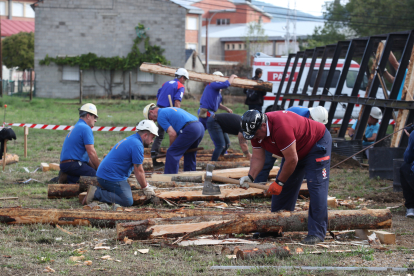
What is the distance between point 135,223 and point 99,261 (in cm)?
69

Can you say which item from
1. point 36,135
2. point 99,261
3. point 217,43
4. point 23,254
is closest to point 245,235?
point 99,261

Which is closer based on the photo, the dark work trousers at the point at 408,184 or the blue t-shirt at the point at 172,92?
the dark work trousers at the point at 408,184

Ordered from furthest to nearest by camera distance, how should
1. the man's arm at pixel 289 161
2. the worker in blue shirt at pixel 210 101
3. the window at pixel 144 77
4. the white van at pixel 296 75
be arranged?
the window at pixel 144 77 → the white van at pixel 296 75 → the worker in blue shirt at pixel 210 101 → the man's arm at pixel 289 161

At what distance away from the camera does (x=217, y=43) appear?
219 ft

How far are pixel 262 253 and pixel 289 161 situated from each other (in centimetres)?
105

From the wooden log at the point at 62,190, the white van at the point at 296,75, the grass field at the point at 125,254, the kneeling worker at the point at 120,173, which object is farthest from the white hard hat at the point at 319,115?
the white van at the point at 296,75

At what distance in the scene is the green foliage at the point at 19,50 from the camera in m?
42.8

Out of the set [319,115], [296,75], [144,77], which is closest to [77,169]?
[319,115]

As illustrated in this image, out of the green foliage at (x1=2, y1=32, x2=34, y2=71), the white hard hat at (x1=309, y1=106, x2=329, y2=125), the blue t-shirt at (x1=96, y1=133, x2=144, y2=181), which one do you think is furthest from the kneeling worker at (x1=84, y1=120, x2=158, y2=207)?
the green foliage at (x1=2, y1=32, x2=34, y2=71)

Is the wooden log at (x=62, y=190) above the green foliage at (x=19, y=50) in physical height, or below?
below

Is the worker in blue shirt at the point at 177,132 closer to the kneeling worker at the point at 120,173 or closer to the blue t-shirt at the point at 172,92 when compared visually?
the kneeling worker at the point at 120,173

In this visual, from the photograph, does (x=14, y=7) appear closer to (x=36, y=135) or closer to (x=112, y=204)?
(x=36, y=135)

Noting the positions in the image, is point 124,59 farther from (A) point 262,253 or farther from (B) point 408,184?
(A) point 262,253

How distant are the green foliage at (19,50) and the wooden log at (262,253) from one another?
4287 centimetres
